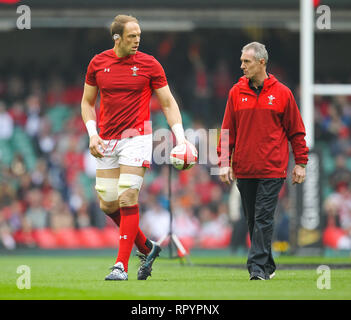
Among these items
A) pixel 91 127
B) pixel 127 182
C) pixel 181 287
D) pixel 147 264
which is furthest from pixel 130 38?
pixel 181 287

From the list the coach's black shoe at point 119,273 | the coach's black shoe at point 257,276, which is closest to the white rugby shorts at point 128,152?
the coach's black shoe at point 119,273

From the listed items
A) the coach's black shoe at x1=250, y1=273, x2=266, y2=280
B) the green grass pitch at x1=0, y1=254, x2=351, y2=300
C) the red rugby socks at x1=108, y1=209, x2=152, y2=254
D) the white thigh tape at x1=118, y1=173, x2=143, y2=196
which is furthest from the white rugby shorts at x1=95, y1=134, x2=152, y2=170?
the coach's black shoe at x1=250, y1=273, x2=266, y2=280

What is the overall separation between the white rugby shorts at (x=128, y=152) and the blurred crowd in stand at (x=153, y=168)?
8955mm

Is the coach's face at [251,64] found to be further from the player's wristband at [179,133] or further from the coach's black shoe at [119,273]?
the coach's black shoe at [119,273]

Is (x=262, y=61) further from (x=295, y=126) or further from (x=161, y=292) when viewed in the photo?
(x=161, y=292)

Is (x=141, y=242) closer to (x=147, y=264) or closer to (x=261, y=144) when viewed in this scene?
(x=147, y=264)

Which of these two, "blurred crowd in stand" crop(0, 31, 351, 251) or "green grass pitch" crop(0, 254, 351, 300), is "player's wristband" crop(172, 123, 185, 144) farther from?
"blurred crowd in stand" crop(0, 31, 351, 251)

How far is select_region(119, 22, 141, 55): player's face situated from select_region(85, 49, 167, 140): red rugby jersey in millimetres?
122

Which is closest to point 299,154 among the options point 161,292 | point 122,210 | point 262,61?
point 262,61

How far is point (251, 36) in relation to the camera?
23859mm

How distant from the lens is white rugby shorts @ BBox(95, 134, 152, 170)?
8070 mm
